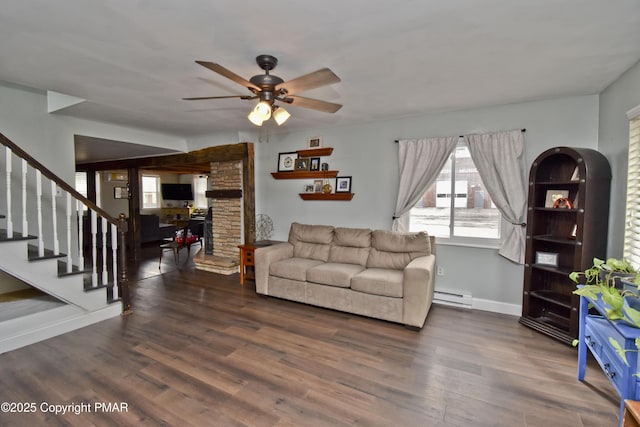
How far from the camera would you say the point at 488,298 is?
3.60 meters

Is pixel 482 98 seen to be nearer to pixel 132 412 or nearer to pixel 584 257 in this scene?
pixel 584 257

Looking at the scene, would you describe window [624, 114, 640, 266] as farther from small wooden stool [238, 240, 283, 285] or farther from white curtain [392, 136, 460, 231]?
small wooden stool [238, 240, 283, 285]

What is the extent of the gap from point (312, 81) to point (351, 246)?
2.53m

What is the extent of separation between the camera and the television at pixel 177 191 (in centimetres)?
984

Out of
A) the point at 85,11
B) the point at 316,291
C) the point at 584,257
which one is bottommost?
the point at 316,291

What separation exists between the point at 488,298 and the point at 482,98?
2324 mm

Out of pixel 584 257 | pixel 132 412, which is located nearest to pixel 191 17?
pixel 132 412

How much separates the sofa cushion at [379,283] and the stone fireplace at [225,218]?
2.70 metres

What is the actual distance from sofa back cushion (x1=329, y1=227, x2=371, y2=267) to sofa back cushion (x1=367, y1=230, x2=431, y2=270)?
0.28 ft

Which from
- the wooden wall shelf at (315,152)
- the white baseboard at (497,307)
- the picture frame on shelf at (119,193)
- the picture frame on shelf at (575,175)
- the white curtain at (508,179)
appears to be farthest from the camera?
the picture frame on shelf at (119,193)

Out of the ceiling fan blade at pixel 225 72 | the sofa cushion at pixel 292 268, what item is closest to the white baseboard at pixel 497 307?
the sofa cushion at pixel 292 268

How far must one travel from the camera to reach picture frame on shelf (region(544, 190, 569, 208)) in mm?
3013

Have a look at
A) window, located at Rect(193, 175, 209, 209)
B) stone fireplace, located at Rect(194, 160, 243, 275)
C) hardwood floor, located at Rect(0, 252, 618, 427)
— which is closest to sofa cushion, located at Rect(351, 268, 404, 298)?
hardwood floor, located at Rect(0, 252, 618, 427)

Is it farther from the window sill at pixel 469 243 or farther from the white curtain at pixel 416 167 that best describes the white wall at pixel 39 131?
the window sill at pixel 469 243
